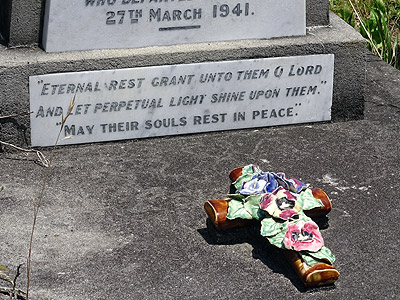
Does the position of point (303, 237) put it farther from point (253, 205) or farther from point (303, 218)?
point (253, 205)

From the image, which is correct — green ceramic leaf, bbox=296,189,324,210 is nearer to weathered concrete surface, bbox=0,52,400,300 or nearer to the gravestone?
weathered concrete surface, bbox=0,52,400,300

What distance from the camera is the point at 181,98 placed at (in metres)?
4.46

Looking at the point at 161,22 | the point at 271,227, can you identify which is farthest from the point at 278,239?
the point at 161,22

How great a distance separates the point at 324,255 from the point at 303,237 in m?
0.11

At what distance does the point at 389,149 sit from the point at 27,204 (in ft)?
6.64

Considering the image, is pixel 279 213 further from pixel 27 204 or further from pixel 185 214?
pixel 27 204

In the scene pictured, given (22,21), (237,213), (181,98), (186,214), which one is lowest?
(186,214)

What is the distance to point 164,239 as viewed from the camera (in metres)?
3.55

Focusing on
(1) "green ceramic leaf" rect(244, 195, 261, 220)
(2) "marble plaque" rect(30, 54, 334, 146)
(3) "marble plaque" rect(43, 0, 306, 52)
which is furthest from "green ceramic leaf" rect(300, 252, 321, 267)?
(3) "marble plaque" rect(43, 0, 306, 52)

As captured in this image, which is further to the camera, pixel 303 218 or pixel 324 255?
pixel 303 218

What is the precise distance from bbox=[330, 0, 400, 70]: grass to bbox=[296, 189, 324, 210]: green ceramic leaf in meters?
2.62

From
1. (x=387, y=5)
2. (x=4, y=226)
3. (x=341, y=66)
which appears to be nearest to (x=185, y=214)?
(x=4, y=226)

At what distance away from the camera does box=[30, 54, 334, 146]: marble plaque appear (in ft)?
14.0

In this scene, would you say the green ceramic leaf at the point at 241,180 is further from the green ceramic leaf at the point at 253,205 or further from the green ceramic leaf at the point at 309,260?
the green ceramic leaf at the point at 309,260
